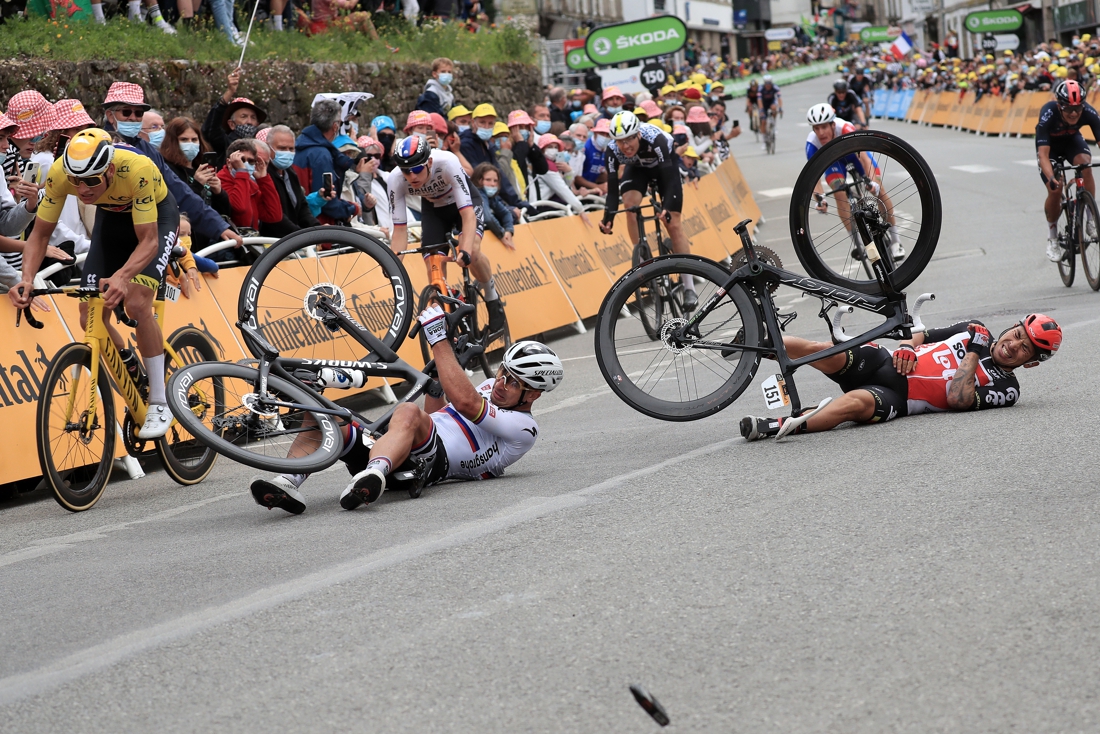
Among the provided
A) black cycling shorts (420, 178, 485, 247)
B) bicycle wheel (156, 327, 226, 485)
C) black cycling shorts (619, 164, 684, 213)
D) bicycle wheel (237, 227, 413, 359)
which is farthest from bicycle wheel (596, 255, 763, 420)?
black cycling shorts (619, 164, 684, 213)

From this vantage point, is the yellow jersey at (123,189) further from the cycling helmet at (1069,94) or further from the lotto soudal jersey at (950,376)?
the cycling helmet at (1069,94)

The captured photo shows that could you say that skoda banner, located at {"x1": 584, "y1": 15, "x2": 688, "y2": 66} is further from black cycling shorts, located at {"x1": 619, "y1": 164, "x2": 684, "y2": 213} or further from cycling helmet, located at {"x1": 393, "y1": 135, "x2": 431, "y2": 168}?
cycling helmet, located at {"x1": 393, "y1": 135, "x2": 431, "y2": 168}

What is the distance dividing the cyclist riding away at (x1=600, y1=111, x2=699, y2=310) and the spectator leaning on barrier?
2517 mm

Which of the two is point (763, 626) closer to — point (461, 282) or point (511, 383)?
point (511, 383)

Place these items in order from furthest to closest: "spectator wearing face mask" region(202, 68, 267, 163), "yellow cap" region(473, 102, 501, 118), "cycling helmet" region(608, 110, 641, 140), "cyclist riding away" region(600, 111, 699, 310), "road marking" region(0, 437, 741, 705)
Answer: "yellow cap" region(473, 102, 501, 118), "cyclist riding away" region(600, 111, 699, 310), "cycling helmet" region(608, 110, 641, 140), "spectator wearing face mask" region(202, 68, 267, 163), "road marking" region(0, 437, 741, 705)

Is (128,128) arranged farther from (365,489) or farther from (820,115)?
(820,115)

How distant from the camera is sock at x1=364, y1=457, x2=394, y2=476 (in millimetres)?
6461

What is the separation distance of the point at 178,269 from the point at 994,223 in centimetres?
1652

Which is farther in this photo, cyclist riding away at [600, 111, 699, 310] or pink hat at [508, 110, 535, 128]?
pink hat at [508, 110, 535, 128]

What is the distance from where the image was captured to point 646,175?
13453 millimetres

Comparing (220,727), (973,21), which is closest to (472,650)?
(220,727)

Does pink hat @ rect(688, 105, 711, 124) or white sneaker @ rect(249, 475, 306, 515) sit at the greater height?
pink hat @ rect(688, 105, 711, 124)

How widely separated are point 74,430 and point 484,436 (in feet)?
7.33

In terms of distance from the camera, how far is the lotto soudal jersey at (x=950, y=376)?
7945mm
